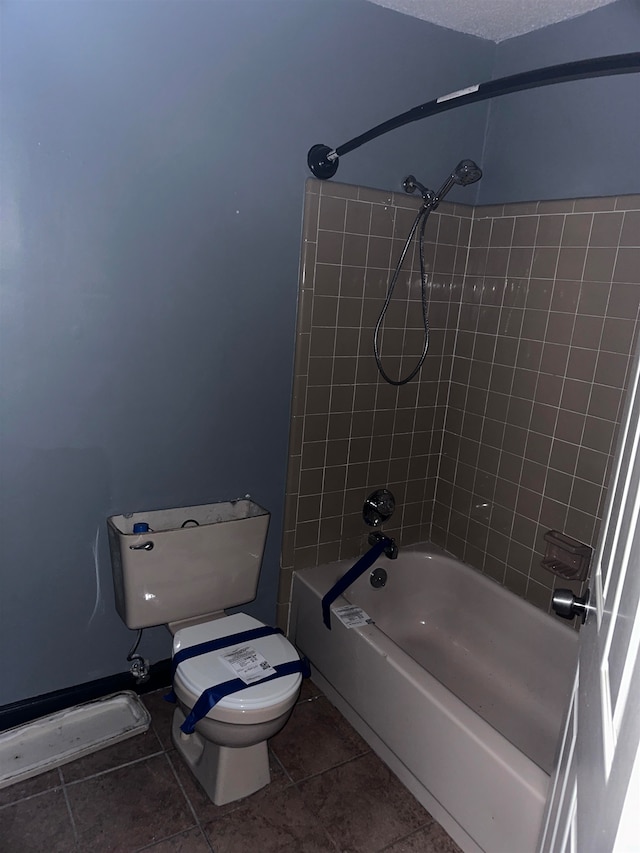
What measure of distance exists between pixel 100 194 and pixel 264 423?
0.93m

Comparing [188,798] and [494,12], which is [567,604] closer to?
[188,798]

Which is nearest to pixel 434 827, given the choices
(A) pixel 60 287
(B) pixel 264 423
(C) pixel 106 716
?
(C) pixel 106 716

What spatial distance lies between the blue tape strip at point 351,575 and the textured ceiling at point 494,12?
6.34 ft

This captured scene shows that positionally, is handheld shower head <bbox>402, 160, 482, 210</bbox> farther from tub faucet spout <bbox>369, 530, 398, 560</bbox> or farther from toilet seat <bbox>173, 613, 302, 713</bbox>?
toilet seat <bbox>173, 613, 302, 713</bbox>

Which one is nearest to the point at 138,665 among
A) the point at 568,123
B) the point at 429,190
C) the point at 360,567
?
the point at 360,567

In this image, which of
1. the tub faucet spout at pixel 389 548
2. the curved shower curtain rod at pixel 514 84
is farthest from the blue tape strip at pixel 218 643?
the curved shower curtain rod at pixel 514 84

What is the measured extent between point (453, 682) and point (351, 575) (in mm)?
558

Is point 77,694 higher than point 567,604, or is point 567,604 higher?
point 567,604

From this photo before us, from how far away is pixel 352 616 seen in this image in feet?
7.13

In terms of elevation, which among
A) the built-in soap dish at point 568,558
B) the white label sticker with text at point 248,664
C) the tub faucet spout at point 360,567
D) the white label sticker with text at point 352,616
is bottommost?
the white label sticker with text at point 352,616

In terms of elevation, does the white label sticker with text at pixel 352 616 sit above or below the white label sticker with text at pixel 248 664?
below

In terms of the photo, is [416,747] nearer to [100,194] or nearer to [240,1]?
[100,194]

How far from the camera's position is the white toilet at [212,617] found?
5.69ft

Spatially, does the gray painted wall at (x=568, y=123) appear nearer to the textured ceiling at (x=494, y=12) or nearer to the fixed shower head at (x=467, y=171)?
the textured ceiling at (x=494, y=12)
